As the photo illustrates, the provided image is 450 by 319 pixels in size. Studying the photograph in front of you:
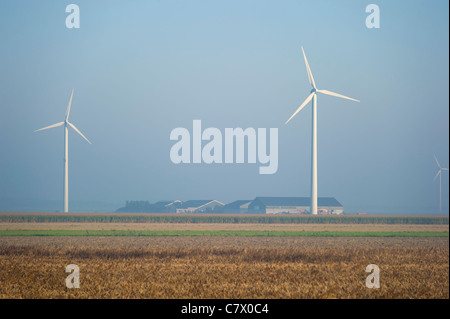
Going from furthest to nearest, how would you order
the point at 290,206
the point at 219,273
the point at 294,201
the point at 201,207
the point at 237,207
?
the point at 237,207, the point at 294,201, the point at 290,206, the point at 201,207, the point at 219,273

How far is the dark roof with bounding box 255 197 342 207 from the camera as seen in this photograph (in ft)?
541

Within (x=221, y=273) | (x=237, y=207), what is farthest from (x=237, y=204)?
(x=221, y=273)

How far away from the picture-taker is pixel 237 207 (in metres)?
172

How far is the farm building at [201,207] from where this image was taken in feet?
528

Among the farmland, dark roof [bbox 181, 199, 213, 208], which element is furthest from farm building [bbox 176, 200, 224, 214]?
the farmland

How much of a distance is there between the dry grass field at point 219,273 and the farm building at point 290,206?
396ft

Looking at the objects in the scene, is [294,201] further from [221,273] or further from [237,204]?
[221,273]

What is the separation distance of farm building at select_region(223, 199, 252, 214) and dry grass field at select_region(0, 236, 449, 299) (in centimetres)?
12904

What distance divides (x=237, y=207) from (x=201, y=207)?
15240 mm

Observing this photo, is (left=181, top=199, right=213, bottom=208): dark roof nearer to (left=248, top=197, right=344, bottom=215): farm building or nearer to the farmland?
(left=248, top=197, right=344, bottom=215): farm building

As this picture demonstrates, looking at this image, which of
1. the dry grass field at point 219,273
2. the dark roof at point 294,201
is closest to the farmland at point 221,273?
the dry grass field at point 219,273
